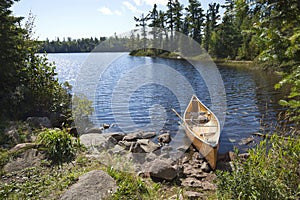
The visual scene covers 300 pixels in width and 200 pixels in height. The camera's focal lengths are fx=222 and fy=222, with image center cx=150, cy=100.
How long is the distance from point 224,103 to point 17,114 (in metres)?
12.6

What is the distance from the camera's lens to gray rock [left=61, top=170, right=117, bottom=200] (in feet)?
12.2

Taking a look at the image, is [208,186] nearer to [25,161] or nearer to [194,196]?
[194,196]

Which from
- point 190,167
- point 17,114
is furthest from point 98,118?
point 190,167

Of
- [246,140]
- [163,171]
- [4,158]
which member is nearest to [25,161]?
[4,158]

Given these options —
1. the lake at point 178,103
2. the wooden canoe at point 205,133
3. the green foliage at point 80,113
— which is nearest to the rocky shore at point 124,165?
the wooden canoe at point 205,133

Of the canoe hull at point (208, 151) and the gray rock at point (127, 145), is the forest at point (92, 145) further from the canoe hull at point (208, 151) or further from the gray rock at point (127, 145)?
the gray rock at point (127, 145)

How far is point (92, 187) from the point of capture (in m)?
3.89

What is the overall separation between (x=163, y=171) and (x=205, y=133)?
3.37 meters

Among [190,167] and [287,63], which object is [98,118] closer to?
[190,167]

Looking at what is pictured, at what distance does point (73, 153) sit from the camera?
548 cm

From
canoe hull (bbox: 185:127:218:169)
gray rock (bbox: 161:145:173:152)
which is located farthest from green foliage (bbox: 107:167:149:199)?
gray rock (bbox: 161:145:173:152)

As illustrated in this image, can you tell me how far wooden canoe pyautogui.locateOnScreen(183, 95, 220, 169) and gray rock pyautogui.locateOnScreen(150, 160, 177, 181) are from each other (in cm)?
182

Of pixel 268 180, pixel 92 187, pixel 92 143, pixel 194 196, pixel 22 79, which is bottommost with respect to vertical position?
pixel 194 196

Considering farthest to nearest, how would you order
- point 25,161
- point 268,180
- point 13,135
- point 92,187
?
point 13,135 < point 25,161 < point 92,187 < point 268,180
